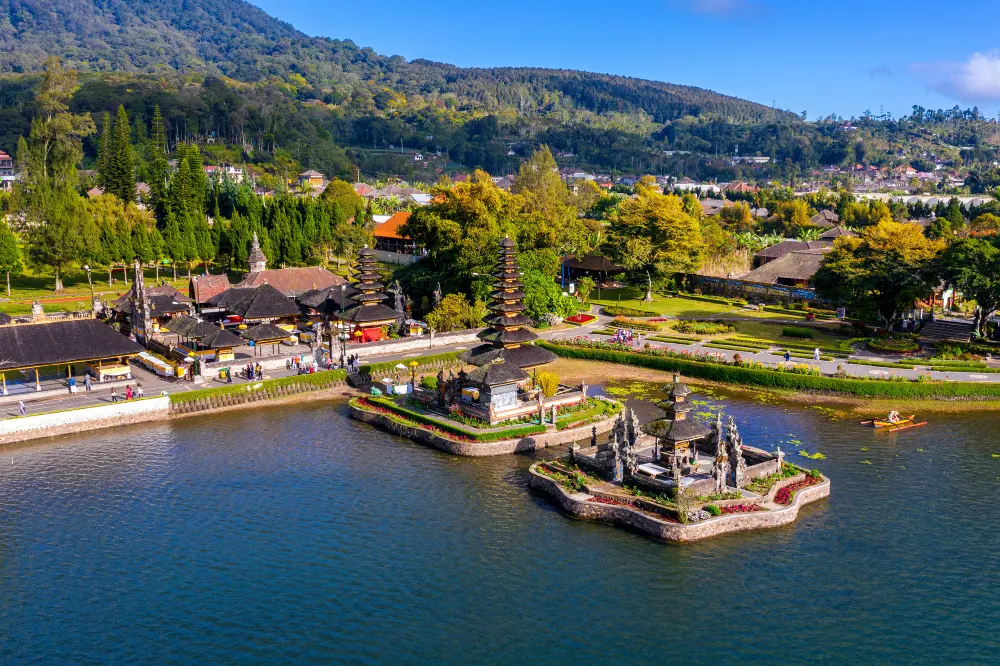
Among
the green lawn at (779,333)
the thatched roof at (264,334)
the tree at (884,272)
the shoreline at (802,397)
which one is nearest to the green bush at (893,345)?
the green lawn at (779,333)

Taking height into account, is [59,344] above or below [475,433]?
above

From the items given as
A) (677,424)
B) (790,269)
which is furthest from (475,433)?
(790,269)

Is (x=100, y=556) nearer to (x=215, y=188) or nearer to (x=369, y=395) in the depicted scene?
(x=369, y=395)

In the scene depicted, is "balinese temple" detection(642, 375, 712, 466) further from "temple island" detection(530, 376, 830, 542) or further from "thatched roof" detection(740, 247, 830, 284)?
"thatched roof" detection(740, 247, 830, 284)

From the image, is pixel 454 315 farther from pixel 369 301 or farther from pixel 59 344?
pixel 59 344

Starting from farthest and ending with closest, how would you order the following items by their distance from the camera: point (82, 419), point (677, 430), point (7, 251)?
point (7, 251)
point (82, 419)
point (677, 430)

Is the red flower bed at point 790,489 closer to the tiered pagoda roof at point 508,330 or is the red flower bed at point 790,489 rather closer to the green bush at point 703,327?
the tiered pagoda roof at point 508,330

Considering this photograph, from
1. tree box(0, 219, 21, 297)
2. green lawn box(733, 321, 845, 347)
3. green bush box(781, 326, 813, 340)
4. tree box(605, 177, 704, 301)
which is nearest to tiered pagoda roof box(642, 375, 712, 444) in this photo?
green lawn box(733, 321, 845, 347)
